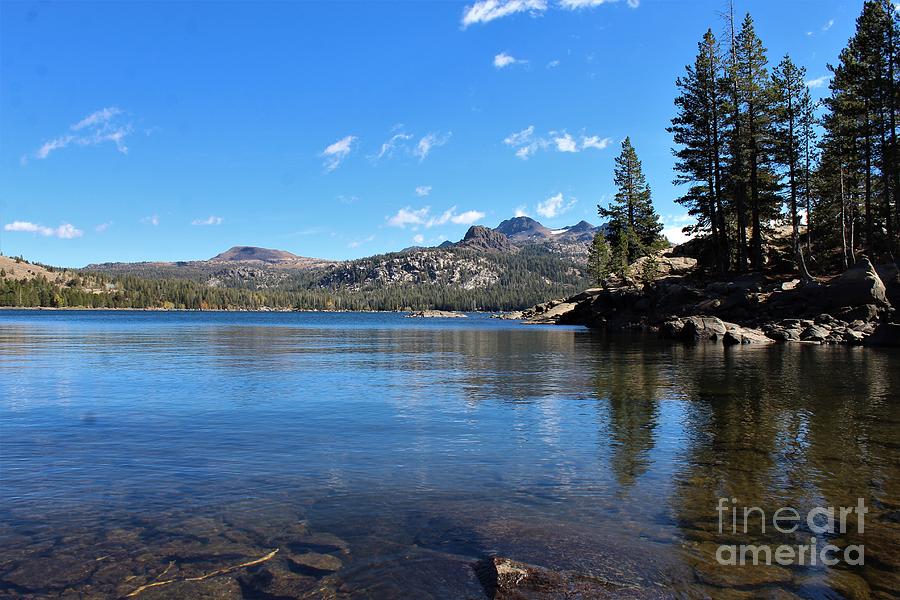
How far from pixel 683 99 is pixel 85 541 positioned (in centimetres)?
7152

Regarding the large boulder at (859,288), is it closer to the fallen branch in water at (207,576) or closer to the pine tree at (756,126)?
the pine tree at (756,126)

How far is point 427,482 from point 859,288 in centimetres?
4732

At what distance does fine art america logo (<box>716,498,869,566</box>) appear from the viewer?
739cm

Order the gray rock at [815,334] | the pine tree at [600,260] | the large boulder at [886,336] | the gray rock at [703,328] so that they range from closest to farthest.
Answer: the large boulder at [886,336] → the gray rock at [815,334] → the gray rock at [703,328] → the pine tree at [600,260]

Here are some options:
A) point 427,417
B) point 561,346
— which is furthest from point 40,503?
point 561,346

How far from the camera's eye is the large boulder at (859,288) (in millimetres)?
43938

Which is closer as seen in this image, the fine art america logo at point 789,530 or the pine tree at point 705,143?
the fine art america logo at point 789,530

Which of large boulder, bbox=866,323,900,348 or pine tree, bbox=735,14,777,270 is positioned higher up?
pine tree, bbox=735,14,777,270

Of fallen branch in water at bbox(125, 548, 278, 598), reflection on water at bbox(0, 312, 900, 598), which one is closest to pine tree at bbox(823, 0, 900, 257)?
reflection on water at bbox(0, 312, 900, 598)

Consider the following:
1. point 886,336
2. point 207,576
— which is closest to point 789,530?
point 207,576

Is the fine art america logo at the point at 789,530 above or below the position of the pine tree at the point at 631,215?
below

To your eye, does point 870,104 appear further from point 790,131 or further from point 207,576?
point 207,576

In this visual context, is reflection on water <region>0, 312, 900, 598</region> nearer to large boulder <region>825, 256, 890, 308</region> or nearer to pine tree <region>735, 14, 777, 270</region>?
large boulder <region>825, 256, 890, 308</region>

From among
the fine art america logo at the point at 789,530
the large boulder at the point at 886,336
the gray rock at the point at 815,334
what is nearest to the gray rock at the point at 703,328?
the gray rock at the point at 815,334
